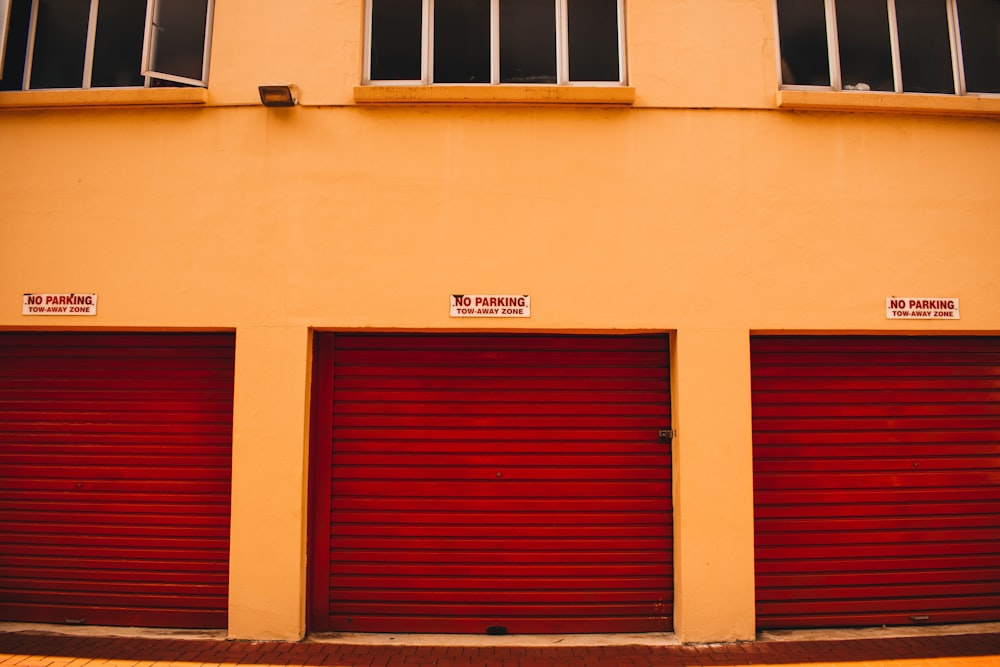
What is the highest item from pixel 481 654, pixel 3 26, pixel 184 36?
pixel 3 26

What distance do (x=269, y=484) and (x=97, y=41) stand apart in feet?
15.5

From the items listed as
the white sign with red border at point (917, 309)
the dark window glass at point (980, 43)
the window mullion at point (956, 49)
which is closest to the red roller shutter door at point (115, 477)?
the white sign with red border at point (917, 309)

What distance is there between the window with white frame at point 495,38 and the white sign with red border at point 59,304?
3378 millimetres

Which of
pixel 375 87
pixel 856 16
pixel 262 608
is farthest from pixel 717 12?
pixel 262 608

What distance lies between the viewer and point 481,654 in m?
5.27

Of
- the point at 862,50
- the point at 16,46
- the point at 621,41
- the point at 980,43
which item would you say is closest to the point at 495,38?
the point at 621,41

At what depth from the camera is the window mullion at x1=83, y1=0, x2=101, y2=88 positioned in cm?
622

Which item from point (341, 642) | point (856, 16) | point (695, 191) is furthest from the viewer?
point (856, 16)

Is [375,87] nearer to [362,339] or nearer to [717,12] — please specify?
[362,339]

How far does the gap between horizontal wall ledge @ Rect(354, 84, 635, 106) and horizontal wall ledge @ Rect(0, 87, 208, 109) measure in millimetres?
1608

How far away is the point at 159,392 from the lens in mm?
5980

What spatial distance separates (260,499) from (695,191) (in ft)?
15.8

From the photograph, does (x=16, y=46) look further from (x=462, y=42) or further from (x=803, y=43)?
(x=803, y=43)

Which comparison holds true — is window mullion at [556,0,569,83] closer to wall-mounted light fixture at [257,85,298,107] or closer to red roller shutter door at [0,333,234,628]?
wall-mounted light fixture at [257,85,298,107]
